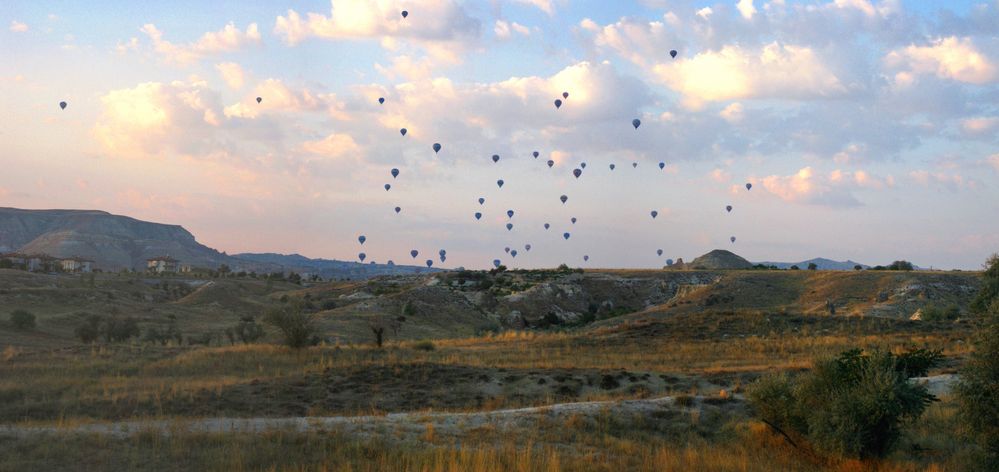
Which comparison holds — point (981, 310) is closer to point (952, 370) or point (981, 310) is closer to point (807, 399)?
point (807, 399)

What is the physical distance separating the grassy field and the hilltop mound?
231 ft

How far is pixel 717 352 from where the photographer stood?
3944cm

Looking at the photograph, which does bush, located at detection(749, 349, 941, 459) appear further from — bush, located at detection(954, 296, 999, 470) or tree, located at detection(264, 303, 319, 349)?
tree, located at detection(264, 303, 319, 349)

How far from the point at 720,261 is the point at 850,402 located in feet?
361

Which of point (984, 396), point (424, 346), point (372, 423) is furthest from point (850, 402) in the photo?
point (424, 346)

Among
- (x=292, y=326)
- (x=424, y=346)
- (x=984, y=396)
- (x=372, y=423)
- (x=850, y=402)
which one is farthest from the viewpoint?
(x=424, y=346)

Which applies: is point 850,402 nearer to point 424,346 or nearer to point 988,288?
point 988,288

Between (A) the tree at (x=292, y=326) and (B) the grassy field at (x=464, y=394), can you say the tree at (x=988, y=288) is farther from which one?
(A) the tree at (x=292, y=326)

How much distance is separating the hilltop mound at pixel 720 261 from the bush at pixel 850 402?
337 ft

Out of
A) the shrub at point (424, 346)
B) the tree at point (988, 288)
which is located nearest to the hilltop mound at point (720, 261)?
the shrub at point (424, 346)

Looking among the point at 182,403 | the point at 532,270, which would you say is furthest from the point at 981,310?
the point at 532,270

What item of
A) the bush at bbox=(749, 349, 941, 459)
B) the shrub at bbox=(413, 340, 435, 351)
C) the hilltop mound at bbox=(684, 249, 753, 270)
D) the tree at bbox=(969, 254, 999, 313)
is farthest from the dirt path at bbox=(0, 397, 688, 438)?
the hilltop mound at bbox=(684, 249, 753, 270)

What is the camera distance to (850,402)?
55.0ft

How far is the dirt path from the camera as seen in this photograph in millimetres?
16594
